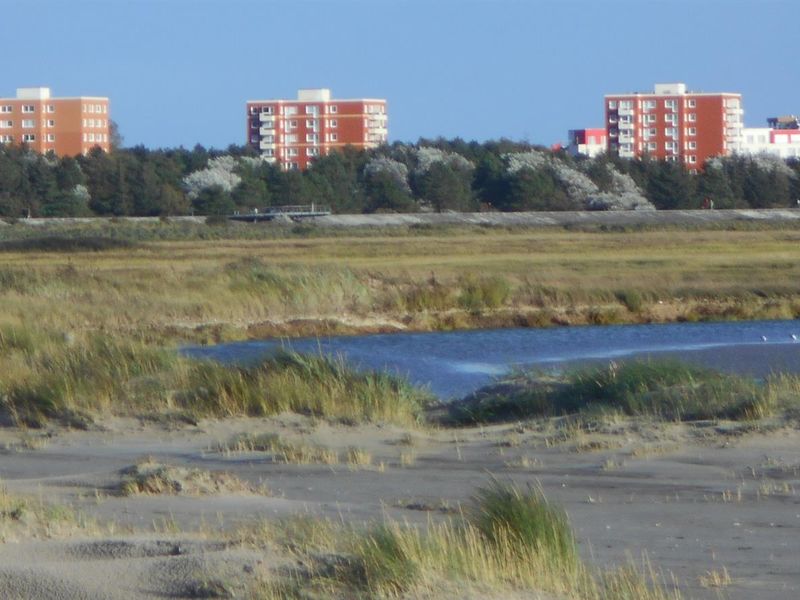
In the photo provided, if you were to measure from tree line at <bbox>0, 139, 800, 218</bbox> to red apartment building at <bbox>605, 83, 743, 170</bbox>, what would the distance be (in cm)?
4589

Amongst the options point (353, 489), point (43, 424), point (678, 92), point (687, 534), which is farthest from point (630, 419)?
point (678, 92)

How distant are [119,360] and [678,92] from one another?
153 m

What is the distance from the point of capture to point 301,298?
3334 cm

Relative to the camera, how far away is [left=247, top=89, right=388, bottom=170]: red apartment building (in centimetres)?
15712

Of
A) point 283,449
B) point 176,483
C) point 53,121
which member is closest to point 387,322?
point 283,449

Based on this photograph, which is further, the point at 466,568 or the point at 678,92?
the point at 678,92

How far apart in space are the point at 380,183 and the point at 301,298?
70.3m

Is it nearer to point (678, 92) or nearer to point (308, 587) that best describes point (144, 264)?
point (308, 587)

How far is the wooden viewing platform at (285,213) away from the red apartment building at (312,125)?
57902mm

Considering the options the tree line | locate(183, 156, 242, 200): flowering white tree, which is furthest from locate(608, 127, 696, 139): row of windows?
locate(183, 156, 242, 200): flowering white tree

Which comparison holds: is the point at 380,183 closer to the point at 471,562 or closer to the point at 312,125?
the point at 312,125

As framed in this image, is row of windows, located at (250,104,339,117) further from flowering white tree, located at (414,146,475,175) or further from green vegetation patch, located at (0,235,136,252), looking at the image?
green vegetation patch, located at (0,235,136,252)

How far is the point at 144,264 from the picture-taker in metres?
47.5

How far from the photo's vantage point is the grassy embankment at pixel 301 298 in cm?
1627
